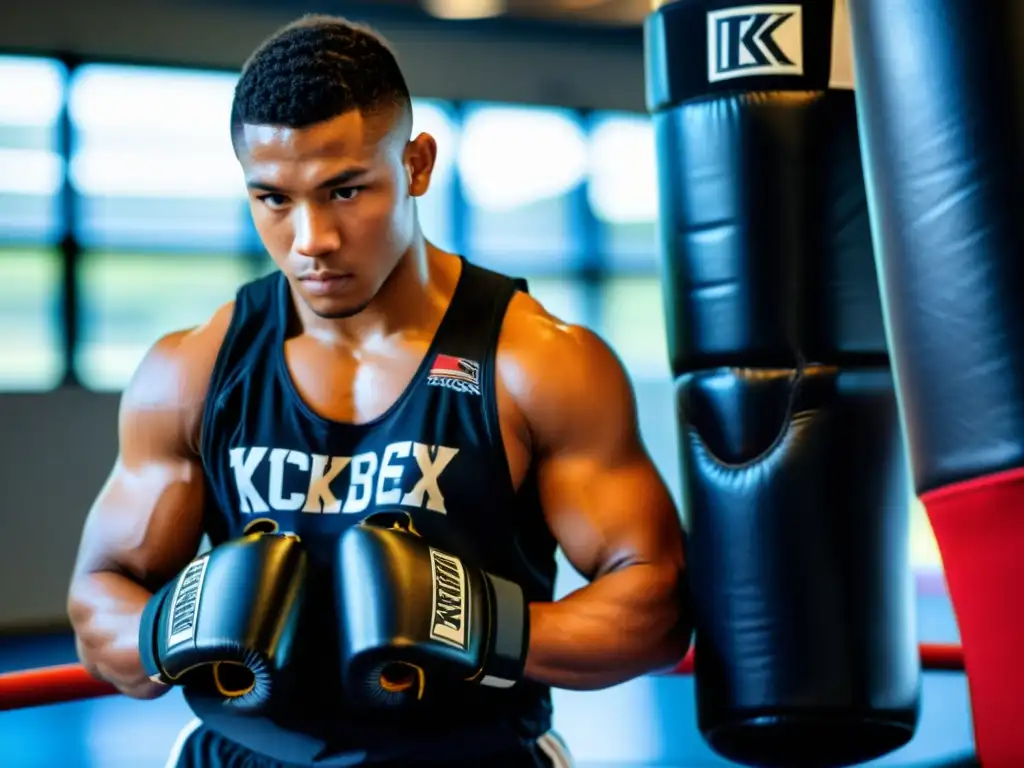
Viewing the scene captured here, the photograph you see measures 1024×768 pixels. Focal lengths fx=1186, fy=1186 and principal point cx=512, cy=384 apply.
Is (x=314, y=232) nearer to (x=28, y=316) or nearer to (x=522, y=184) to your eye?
(x=28, y=316)

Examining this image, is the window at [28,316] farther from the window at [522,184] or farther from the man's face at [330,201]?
the man's face at [330,201]

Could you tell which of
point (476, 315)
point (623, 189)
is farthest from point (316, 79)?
point (623, 189)

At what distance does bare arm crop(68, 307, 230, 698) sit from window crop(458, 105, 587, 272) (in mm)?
4838

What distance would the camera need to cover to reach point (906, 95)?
4.30 feet

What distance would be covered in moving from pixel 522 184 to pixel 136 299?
2.22 m

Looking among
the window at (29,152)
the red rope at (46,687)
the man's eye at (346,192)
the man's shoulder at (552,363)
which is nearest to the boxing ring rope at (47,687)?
the red rope at (46,687)

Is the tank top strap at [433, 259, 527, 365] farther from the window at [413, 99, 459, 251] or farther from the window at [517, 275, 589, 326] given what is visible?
the window at [517, 275, 589, 326]

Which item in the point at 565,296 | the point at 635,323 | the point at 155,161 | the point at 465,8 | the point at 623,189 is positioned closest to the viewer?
the point at 155,161

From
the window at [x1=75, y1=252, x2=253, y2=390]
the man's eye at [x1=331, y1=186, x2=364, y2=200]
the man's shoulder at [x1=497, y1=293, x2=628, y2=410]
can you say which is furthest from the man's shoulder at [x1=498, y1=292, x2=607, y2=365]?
the window at [x1=75, y1=252, x2=253, y2=390]

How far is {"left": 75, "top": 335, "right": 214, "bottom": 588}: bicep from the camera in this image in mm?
1744

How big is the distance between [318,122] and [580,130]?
218 inches

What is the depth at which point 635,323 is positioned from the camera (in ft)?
23.4

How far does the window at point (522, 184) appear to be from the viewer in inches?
260

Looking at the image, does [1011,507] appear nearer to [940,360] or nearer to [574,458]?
[940,360]
